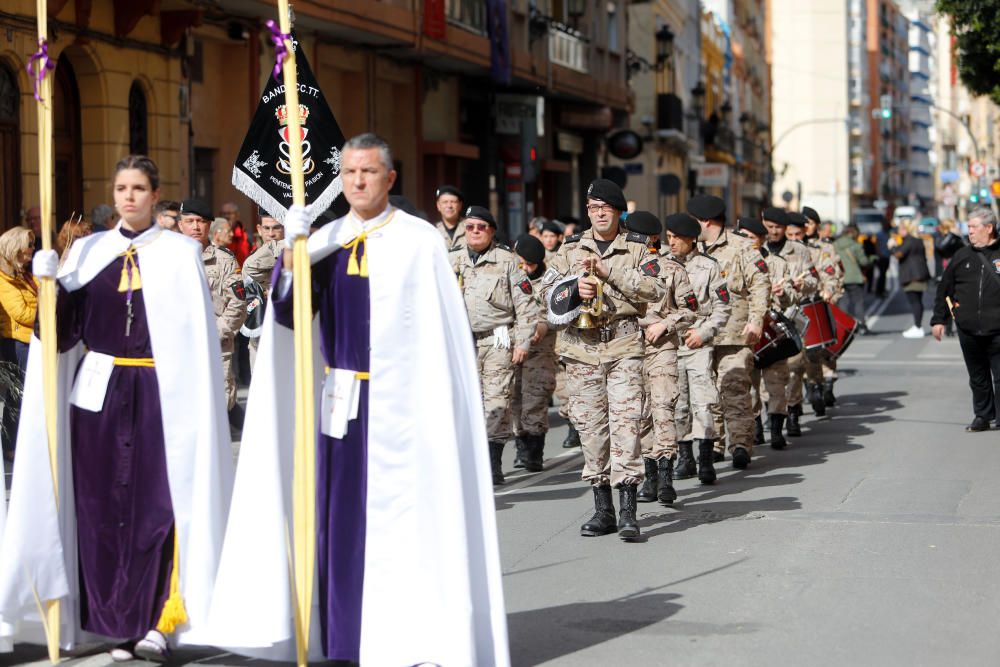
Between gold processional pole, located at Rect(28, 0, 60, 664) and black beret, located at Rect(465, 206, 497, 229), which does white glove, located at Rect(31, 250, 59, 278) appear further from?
black beret, located at Rect(465, 206, 497, 229)

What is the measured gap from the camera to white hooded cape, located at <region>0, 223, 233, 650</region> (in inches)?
250

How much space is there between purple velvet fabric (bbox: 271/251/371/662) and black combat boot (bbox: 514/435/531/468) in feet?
20.1

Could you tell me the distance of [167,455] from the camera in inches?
Answer: 254

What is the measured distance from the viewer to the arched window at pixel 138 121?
65.9ft

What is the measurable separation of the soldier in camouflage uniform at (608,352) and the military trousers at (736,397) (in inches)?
119

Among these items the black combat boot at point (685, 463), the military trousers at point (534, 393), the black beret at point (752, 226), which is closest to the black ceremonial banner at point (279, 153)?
the military trousers at point (534, 393)

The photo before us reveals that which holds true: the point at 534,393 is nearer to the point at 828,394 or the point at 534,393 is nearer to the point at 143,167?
the point at 828,394

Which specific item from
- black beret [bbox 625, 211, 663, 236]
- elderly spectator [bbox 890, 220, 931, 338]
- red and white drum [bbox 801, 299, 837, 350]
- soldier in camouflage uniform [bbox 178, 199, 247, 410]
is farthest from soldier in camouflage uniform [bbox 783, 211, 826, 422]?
elderly spectator [bbox 890, 220, 931, 338]

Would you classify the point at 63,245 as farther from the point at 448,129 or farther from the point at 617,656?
the point at 448,129

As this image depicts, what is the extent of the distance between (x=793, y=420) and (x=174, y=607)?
29.1 feet

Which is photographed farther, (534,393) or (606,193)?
(534,393)

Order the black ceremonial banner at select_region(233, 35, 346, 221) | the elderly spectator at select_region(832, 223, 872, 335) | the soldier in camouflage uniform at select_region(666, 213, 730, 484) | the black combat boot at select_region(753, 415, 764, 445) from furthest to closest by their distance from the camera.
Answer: the elderly spectator at select_region(832, 223, 872, 335), the black combat boot at select_region(753, 415, 764, 445), the soldier in camouflage uniform at select_region(666, 213, 730, 484), the black ceremonial banner at select_region(233, 35, 346, 221)

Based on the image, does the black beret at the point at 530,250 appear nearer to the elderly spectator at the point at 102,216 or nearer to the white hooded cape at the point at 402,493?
the elderly spectator at the point at 102,216

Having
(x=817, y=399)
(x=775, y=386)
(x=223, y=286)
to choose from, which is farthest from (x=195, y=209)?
(x=817, y=399)
